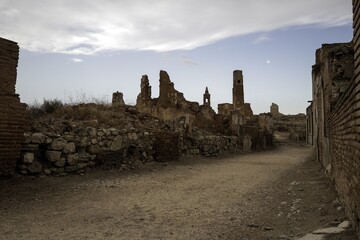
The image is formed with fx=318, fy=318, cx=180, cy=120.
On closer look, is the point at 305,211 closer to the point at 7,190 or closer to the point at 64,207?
the point at 64,207

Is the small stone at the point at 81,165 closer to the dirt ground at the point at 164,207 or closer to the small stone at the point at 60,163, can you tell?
the dirt ground at the point at 164,207

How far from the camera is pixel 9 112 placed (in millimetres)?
6766

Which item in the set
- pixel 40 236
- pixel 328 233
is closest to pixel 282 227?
pixel 328 233

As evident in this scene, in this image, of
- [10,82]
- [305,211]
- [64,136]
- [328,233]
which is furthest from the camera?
[64,136]

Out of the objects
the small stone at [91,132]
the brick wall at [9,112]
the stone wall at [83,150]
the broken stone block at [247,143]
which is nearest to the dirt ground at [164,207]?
the stone wall at [83,150]

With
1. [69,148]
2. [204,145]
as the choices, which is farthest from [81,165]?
[204,145]

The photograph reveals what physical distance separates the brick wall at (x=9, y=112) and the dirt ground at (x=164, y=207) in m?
0.50

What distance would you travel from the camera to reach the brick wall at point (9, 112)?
665 centimetres

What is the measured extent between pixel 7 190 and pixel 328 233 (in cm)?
579

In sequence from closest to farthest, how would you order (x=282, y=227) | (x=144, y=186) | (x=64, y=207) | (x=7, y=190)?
(x=282, y=227), (x=64, y=207), (x=7, y=190), (x=144, y=186)

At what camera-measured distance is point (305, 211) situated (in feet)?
17.2

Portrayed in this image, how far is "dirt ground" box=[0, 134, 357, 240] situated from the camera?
4.27m

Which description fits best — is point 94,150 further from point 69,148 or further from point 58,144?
point 58,144

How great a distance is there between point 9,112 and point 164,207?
12.8 ft
